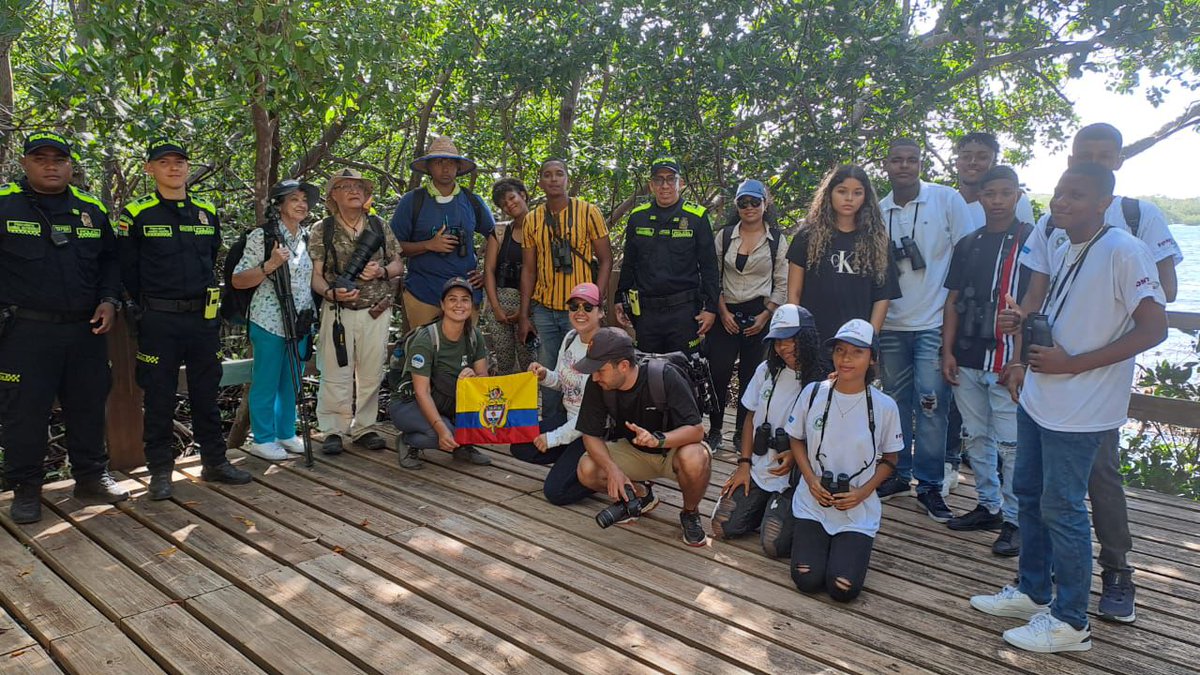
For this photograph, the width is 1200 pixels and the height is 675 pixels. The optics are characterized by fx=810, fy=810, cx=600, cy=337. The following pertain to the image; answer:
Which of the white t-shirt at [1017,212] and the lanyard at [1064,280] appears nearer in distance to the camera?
the lanyard at [1064,280]

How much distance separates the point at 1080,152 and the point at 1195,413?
2.29m

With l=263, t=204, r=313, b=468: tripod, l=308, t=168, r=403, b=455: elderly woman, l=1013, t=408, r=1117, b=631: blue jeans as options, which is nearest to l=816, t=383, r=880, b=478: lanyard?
l=1013, t=408, r=1117, b=631: blue jeans

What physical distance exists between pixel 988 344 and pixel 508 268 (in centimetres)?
300

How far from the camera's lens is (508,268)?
550 centimetres

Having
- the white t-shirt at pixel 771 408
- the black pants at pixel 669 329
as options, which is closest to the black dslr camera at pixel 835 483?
the white t-shirt at pixel 771 408

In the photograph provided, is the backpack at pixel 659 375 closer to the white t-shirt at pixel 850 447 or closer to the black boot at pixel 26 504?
the white t-shirt at pixel 850 447

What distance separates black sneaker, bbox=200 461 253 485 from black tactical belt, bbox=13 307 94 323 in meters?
1.06

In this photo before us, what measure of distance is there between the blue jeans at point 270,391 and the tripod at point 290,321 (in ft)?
0.21

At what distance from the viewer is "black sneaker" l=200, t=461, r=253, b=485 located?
456 centimetres

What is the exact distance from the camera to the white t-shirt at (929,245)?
4293 millimetres

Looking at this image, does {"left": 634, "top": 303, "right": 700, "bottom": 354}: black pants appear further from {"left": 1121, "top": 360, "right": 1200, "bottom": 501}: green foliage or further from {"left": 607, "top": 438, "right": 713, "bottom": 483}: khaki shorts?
{"left": 1121, "top": 360, "right": 1200, "bottom": 501}: green foliage

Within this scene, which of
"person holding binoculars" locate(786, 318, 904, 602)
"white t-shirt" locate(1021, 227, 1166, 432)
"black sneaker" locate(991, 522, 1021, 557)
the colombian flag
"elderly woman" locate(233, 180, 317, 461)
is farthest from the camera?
the colombian flag

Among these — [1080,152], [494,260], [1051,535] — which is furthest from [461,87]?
[1051,535]

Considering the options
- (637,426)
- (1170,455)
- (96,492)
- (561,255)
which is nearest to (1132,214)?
(637,426)
